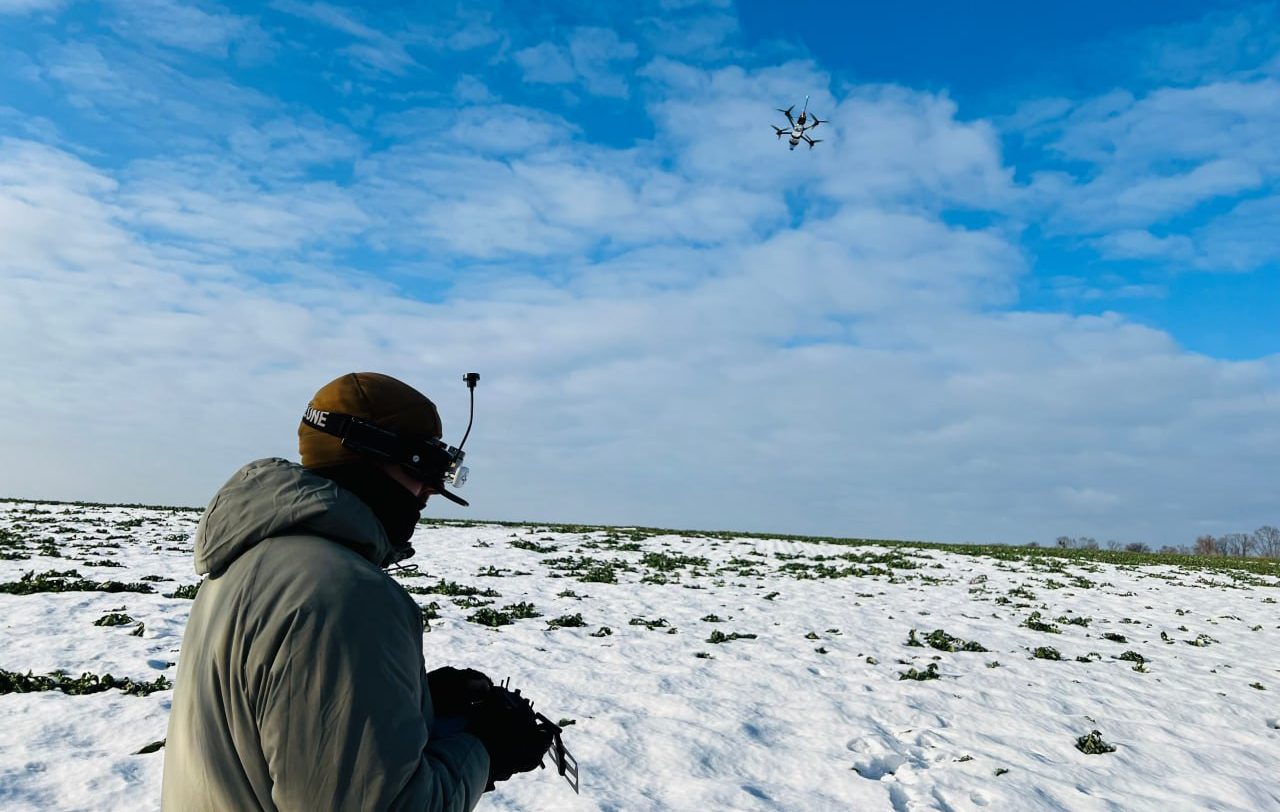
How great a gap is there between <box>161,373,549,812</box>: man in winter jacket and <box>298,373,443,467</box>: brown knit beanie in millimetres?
57

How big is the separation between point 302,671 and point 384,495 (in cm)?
82

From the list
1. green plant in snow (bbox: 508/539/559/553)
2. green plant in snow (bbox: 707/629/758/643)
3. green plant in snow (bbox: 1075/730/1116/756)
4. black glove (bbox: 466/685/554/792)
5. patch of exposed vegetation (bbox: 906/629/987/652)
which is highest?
black glove (bbox: 466/685/554/792)

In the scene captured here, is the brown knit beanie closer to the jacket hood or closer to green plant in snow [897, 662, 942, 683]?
the jacket hood

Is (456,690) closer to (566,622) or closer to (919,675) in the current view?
(919,675)

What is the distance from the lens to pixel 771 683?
11219 mm

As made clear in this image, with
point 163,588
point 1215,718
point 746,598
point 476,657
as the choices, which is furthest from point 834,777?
point 163,588

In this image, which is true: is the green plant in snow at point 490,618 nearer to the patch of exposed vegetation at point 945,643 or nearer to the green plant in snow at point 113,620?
the green plant in snow at point 113,620

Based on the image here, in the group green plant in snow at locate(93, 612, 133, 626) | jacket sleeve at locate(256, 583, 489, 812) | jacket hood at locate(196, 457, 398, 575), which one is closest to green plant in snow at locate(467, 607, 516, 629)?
green plant in snow at locate(93, 612, 133, 626)

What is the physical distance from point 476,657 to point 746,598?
8.67 metres

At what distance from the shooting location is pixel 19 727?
765cm

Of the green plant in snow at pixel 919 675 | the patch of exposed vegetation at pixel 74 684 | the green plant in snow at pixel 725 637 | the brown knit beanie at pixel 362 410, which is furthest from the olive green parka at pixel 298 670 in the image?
the green plant in snow at pixel 725 637

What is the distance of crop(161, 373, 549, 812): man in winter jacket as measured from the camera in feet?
7.34

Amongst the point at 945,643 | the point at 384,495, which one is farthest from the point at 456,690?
the point at 945,643

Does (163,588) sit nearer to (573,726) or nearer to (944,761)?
(573,726)
